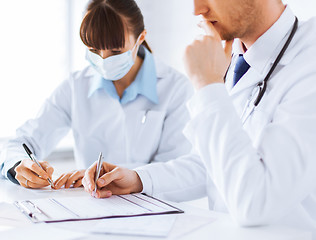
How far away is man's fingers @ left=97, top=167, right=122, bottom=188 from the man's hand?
33 cm

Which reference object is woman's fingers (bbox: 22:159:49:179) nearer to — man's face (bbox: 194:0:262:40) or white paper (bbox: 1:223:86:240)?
white paper (bbox: 1:223:86:240)

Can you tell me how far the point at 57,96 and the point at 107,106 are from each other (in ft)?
0.78

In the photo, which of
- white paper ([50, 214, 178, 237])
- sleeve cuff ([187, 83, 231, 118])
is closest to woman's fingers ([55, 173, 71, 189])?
white paper ([50, 214, 178, 237])

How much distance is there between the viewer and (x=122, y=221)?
0.85m

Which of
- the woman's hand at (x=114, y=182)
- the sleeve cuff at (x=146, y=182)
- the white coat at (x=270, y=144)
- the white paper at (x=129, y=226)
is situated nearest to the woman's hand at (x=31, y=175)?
the woman's hand at (x=114, y=182)

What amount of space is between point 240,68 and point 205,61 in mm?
274

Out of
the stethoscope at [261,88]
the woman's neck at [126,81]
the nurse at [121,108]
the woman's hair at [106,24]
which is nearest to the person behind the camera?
the stethoscope at [261,88]

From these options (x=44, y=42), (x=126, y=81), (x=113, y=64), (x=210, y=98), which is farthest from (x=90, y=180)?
(x=44, y=42)

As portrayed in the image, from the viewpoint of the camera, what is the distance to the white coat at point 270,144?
82cm

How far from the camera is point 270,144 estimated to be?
33.4 inches

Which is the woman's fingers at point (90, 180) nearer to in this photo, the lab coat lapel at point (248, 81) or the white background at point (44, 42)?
the lab coat lapel at point (248, 81)

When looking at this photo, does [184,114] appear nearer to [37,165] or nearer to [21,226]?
[37,165]

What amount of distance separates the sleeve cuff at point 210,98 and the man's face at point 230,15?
0.86 feet

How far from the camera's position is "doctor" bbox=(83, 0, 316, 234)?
829 mm
